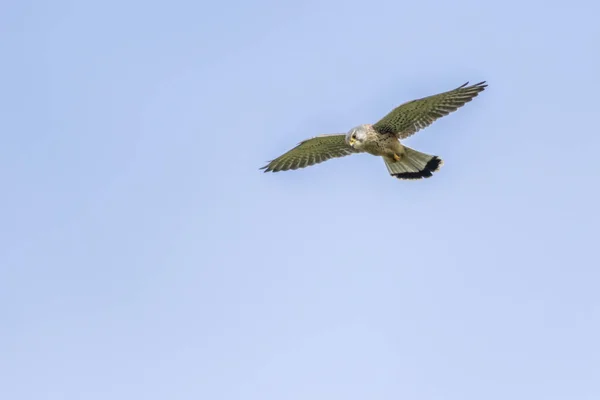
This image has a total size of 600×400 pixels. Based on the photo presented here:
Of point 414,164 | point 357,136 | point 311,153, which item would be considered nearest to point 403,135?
point 414,164

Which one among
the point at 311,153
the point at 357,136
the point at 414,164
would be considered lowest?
the point at 414,164

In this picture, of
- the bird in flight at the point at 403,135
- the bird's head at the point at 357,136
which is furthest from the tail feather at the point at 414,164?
the bird's head at the point at 357,136

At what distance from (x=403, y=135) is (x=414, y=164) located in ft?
1.89

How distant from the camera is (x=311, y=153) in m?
19.2

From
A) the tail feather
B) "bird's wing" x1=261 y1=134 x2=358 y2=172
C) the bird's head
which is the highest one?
"bird's wing" x1=261 y1=134 x2=358 y2=172

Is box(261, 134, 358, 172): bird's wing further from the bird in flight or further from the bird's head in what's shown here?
the bird's head

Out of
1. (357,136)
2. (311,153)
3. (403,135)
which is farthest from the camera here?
(311,153)

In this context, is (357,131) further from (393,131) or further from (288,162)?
(288,162)

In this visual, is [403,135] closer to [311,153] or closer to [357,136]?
[357,136]

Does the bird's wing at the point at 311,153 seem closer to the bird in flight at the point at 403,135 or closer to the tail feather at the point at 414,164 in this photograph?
the bird in flight at the point at 403,135

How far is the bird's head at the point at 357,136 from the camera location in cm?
1755

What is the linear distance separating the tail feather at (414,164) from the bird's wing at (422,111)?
387mm

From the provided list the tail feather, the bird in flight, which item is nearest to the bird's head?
the bird in flight

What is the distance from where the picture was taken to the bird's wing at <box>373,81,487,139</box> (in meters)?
17.2
